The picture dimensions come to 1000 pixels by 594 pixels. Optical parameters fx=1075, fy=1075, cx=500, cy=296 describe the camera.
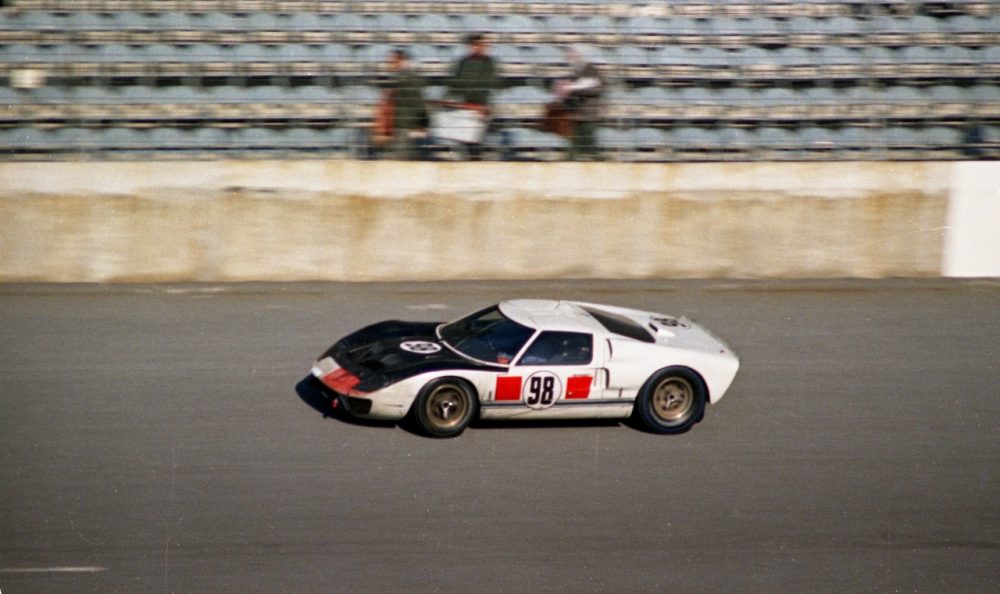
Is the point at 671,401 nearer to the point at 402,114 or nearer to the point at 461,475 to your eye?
the point at 461,475

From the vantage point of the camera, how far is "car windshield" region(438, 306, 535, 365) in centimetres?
825

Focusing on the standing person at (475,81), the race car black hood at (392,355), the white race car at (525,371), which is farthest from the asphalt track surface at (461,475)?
the standing person at (475,81)

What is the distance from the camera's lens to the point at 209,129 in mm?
12656

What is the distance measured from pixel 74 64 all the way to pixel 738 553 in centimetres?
994

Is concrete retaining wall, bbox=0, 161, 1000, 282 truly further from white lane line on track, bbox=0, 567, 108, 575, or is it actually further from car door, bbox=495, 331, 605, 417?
white lane line on track, bbox=0, 567, 108, 575

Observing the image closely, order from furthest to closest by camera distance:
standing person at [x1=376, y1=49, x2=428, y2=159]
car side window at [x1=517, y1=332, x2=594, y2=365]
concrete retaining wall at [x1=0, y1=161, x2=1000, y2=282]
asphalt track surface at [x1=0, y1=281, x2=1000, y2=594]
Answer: standing person at [x1=376, y1=49, x2=428, y2=159] → concrete retaining wall at [x1=0, y1=161, x2=1000, y2=282] → car side window at [x1=517, y1=332, x2=594, y2=365] → asphalt track surface at [x1=0, y1=281, x2=1000, y2=594]

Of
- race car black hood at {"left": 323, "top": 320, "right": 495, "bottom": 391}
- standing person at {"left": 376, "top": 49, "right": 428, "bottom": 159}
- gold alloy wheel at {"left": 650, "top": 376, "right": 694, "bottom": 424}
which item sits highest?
standing person at {"left": 376, "top": 49, "right": 428, "bottom": 159}

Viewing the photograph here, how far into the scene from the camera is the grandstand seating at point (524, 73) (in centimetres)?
1270

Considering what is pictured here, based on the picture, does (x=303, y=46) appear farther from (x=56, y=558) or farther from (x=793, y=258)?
(x=56, y=558)

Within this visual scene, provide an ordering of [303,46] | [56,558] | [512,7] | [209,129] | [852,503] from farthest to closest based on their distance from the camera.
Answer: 1. [512,7]
2. [303,46]
3. [209,129]
4. [852,503]
5. [56,558]

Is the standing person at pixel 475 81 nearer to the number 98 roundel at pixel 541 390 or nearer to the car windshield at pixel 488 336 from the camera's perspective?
the car windshield at pixel 488 336

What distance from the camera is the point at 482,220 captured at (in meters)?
12.4

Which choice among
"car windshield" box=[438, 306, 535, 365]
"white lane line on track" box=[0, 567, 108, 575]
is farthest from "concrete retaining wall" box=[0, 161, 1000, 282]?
"white lane line on track" box=[0, 567, 108, 575]

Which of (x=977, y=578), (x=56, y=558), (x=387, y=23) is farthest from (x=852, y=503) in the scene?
(x=387, y=23)
